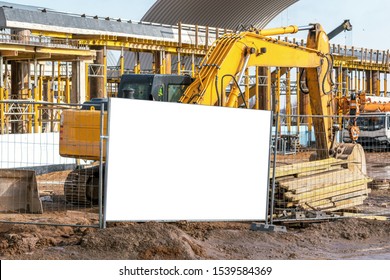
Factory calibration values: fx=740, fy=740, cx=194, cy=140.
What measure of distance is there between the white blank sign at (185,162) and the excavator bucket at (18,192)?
2852mm

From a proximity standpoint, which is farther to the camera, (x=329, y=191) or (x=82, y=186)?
(x=82, y=186)

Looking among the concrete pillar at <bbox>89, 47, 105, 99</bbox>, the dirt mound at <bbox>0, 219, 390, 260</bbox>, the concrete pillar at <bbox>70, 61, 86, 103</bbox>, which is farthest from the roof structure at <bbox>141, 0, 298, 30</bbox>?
the dirt mound at <bbox>0, 219, 390, 260</bbox>

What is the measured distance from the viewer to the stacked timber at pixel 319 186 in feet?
43.3

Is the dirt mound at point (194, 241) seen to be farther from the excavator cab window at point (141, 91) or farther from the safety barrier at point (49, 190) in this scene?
the excavator cab window at point (141, 91)

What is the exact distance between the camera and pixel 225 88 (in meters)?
16.0

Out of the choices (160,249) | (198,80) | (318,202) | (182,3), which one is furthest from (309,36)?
(182,3)

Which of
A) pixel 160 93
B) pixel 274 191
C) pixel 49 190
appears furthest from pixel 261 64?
pixel 49 190

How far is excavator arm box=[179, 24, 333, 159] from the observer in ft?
51.6

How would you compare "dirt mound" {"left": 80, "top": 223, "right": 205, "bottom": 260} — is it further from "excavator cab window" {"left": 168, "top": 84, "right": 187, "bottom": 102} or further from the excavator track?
"excavator cab window" {"left": 168, "top": 84, "right": 187, "bottom": 102}

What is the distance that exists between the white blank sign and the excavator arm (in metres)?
4.09

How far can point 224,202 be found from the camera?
11.2 meters

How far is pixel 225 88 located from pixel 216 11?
36.1 metres

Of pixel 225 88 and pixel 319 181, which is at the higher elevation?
pixel 225 88

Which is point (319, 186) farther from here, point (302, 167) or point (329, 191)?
point (302, 167)
